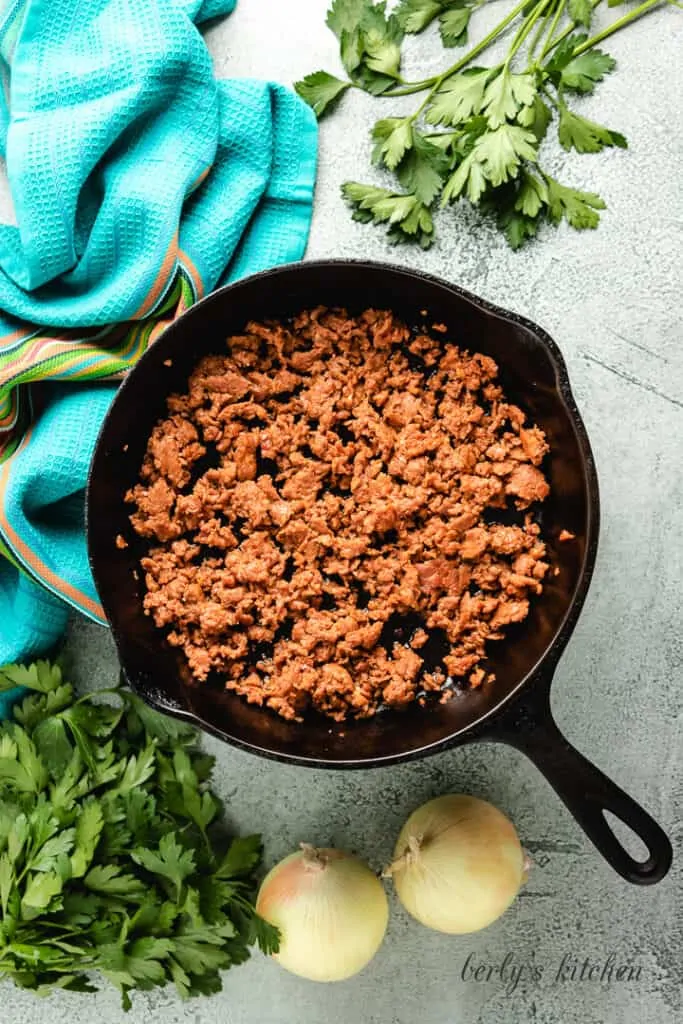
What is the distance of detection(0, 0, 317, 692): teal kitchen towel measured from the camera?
59.9 inches

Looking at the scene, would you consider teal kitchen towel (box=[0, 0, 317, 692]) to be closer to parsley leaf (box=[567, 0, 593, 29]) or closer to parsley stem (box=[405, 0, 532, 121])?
parsley stem (box=[405, 0, 532, 121])

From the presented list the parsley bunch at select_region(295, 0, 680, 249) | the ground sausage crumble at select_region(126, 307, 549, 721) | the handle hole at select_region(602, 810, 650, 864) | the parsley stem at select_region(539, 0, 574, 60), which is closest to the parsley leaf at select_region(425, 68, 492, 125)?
the parsley bunch at select_region(295, 0, 680, 249)

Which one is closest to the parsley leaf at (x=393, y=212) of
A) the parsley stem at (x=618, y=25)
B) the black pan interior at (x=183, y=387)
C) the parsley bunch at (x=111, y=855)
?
the black pan interior at (x=183, y=387)

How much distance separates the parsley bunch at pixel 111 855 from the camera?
1.50 meters

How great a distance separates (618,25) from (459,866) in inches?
58.8

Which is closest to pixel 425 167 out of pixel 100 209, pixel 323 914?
pixel 100 209

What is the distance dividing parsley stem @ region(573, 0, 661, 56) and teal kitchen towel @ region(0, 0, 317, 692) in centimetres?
49

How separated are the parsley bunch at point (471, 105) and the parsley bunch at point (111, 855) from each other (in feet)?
3.40

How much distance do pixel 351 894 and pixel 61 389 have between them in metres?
1.05

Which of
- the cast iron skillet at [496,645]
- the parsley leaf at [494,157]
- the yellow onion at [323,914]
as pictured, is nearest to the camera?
the cast iron skillet at [496,645]

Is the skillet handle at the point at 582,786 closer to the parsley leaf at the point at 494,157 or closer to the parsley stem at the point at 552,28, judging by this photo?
the parsley leaf at the point at 494,157

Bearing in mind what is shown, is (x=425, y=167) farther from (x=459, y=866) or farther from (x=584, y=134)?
(x=459, y=866)

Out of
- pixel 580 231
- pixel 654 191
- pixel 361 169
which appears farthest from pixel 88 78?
pixel 654 191

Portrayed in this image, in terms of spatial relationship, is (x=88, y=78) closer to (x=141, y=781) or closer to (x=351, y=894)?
(x=141, y=781)
